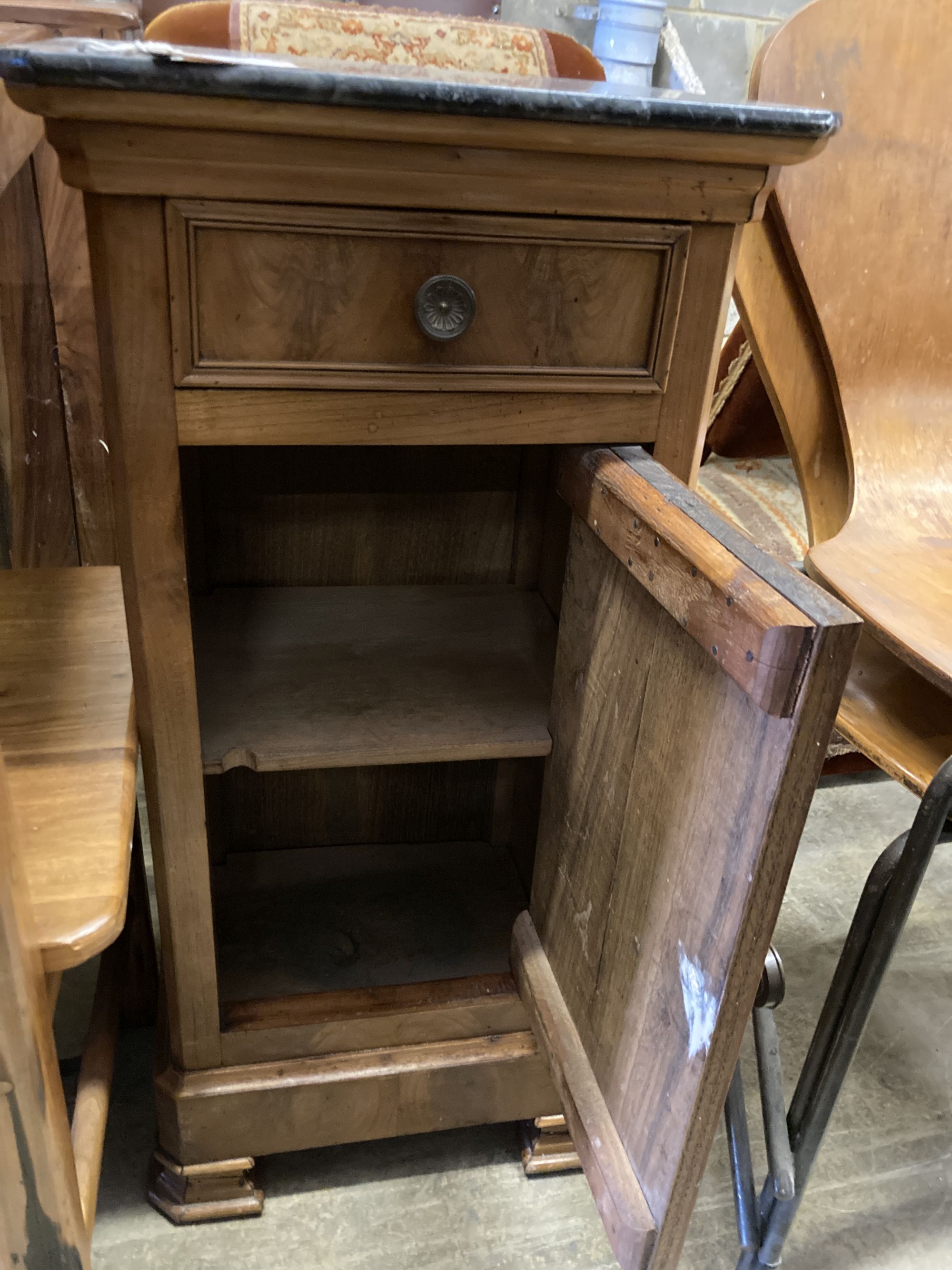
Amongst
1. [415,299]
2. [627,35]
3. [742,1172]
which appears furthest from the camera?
[627,35]

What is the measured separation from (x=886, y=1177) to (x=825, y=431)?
817 mm

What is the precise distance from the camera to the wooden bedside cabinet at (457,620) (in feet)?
1.76

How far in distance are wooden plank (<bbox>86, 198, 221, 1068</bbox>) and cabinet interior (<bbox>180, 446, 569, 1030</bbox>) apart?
66 millimetres

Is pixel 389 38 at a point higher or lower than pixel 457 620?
higher

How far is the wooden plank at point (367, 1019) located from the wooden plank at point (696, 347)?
0.55 m

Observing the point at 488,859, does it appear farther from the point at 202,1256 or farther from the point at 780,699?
the point at 780,699

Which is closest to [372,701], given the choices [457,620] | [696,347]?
[457,620]

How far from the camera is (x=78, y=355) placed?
122cm

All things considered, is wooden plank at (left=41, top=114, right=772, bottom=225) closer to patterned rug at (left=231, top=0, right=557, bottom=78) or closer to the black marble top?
the black marble top

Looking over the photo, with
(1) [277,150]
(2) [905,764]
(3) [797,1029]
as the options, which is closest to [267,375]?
(1) [277,150]

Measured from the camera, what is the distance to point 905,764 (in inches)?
30.7

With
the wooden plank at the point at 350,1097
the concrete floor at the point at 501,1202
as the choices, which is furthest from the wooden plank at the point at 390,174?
the concrete floor at the point at 501,1202

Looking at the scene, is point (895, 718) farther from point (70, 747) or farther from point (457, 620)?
point (70, 747)

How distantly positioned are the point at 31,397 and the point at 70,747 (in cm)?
66
